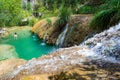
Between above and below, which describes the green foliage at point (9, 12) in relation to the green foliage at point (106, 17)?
below

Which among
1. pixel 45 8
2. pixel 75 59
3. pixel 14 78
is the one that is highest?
pixel 75 59

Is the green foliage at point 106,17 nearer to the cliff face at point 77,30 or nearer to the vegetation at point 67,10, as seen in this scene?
the vegetation at point 67,10

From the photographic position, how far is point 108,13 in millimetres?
13000

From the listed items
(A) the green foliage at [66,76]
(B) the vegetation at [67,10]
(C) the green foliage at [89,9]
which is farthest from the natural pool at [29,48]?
(A) the green foliage at [66,76]

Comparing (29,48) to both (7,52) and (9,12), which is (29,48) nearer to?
(7,52)

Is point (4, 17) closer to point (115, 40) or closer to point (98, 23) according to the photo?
point (98, 23)

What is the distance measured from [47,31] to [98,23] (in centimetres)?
1303

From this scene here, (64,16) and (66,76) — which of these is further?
(64,16)

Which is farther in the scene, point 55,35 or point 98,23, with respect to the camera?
point 55,35

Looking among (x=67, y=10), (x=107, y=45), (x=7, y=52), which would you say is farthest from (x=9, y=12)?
(x=107, y=45)

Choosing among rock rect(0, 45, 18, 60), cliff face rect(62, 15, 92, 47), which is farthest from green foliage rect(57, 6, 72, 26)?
rock rect(0, 45, 18, 60)

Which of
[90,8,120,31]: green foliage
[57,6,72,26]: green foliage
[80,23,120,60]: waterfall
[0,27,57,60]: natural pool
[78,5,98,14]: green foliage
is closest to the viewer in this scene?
[80,23,120,60]: waterfall

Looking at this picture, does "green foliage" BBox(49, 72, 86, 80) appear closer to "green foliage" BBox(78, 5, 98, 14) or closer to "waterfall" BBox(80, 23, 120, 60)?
"waterfall" BBox(80, 23, 120, 60)

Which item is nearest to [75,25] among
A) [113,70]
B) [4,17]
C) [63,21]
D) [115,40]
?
[63,21]
